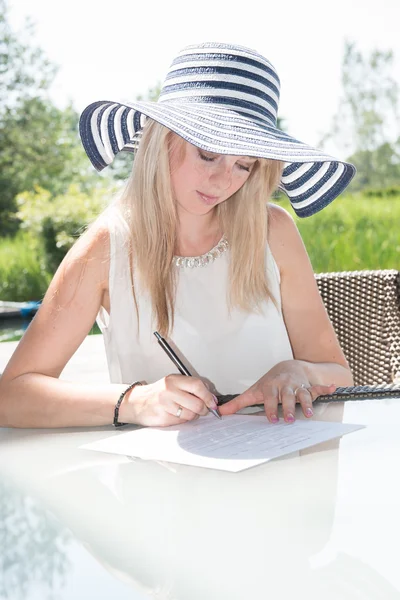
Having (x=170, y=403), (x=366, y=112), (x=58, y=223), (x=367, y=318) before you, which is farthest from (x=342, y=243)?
(x=366, y=112)

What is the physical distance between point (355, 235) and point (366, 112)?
7828mm

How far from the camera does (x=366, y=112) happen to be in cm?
1374

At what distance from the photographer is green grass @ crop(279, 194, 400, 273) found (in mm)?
6031

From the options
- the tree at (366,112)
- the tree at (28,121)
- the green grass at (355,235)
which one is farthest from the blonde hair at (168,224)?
the tree at (28,121)

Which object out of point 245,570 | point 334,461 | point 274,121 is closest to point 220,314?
point 274,121

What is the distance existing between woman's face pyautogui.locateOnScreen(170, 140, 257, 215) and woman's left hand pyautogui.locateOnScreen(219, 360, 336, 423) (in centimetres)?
44

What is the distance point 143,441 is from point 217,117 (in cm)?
65

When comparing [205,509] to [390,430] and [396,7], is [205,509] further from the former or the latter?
[396,7]

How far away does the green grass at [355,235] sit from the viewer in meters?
6.03

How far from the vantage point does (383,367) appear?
7.45 feet

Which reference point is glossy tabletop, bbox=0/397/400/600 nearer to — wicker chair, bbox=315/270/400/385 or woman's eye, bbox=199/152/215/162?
woman's eye, bbox=199/152/215/162

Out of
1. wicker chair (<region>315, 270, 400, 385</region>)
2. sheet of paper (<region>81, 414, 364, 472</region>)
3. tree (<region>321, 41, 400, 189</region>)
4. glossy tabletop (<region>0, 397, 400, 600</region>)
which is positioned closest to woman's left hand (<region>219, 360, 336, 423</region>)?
sheet of paper (<region>81, 414, 364, 472</region>)

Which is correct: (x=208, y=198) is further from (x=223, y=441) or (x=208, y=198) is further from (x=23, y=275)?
(x=23, y=275)

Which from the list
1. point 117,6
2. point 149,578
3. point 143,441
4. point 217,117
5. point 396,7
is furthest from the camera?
point 117,6
